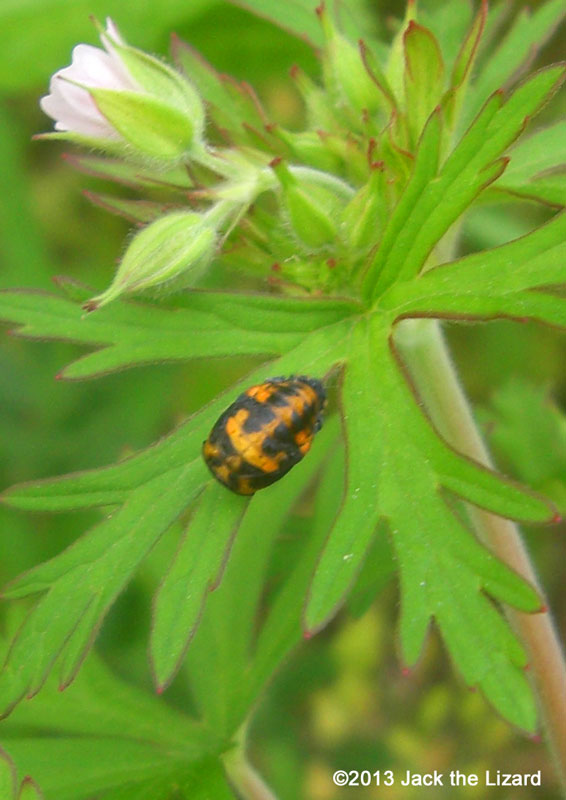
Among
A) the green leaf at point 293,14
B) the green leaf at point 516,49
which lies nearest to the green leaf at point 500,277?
the green leaf at point 516,49

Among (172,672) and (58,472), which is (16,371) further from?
(172,672)

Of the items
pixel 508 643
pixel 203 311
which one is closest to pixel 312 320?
pixel 203 311

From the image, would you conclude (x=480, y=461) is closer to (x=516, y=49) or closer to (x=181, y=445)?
(x=181, y=445)

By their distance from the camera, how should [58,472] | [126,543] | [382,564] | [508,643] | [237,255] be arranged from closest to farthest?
[508,643] < [126,543] < [237,255] < [382,564] < [58,472]

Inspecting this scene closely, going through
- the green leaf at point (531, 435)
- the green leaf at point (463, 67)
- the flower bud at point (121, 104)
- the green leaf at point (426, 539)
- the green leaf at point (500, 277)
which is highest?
the flower bud at point (121, 104)

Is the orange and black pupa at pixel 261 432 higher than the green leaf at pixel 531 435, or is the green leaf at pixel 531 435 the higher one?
the orange and black pupa at pixel 261 432

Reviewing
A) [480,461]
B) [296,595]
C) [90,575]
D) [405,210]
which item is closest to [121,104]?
[405,210]

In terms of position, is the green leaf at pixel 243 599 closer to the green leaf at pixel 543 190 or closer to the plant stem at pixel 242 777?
the plant stem at pixel 242 777
